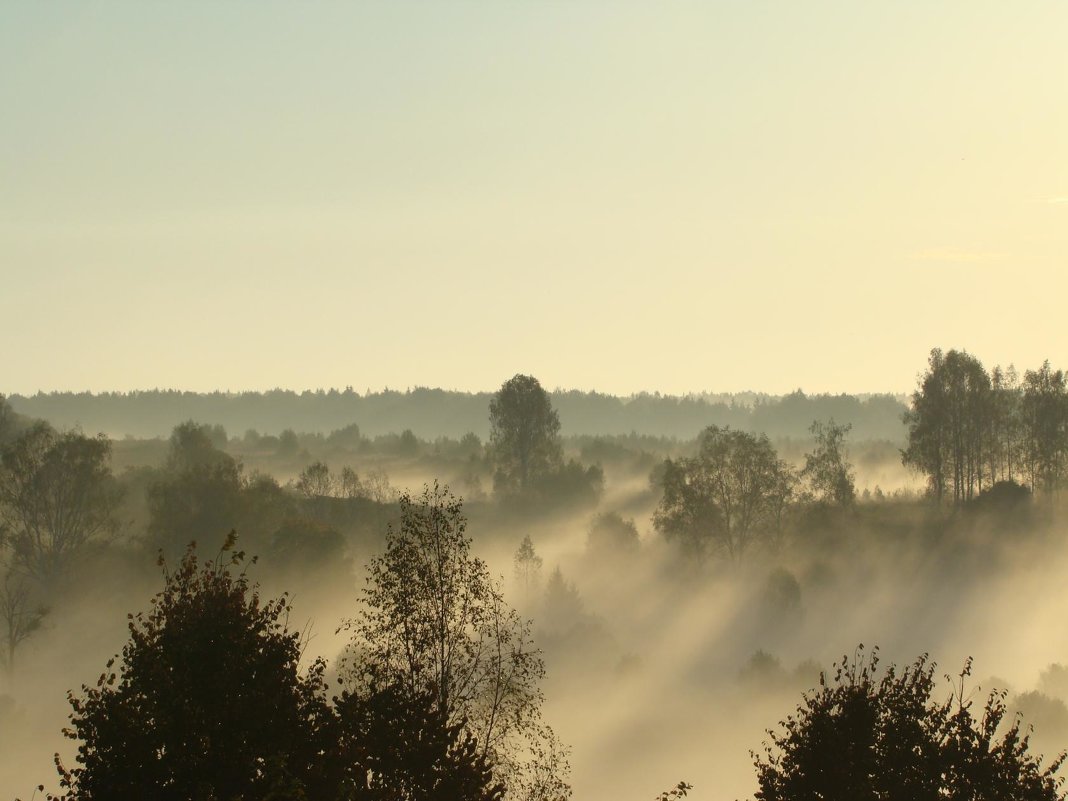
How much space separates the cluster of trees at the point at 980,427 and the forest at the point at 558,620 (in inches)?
11.2

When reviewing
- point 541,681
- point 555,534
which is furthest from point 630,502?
point 541,681

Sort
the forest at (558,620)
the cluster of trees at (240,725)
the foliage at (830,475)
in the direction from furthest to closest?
the foliage at (830,475) < the forest at (558,620) < the cluster of trees at (240,725)

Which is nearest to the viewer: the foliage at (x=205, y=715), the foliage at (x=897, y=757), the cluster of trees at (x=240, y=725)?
the foliage at (x=205, y=715)

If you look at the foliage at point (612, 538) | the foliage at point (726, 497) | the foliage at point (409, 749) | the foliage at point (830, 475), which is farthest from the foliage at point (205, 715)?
the foliage at point (830, 475)

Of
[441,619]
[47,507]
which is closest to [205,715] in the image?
[441,619]

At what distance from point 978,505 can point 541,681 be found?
4991cm

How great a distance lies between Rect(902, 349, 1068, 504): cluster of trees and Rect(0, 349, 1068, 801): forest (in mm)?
286

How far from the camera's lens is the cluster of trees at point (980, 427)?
129750 mm

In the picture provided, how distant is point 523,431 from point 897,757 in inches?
4857

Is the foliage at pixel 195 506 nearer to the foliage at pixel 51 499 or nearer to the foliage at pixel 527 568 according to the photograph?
the foliage at pixel 51 499

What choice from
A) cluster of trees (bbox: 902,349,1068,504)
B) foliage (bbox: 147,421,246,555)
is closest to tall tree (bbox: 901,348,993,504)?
cluster of trees (bbox: 902,349,1068,504)

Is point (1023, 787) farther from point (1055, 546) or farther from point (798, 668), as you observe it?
point (1055, 546)

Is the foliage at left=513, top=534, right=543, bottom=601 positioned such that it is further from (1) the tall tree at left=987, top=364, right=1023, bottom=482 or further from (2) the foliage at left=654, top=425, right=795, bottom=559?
(1) the tall tree at left=987, top=364, right=1023, bottom=482

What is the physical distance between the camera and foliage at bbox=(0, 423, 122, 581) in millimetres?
109312
